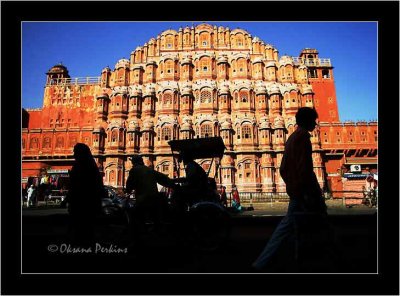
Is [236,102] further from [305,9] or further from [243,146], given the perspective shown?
[305,9]

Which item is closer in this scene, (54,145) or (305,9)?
(305,9)

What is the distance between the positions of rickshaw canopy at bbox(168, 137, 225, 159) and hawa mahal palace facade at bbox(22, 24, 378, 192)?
21.1 meters

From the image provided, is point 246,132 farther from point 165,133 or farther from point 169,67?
point 169,67

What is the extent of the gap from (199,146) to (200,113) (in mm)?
24200

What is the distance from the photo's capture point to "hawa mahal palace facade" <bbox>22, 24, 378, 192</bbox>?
98.7ft

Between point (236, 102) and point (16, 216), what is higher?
point (236, 102)

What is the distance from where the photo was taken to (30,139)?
32594 millimetres

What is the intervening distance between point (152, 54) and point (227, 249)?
32934 mm

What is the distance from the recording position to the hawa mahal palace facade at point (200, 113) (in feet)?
98.7

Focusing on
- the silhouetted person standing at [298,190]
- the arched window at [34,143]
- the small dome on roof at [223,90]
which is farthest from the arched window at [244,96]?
the silhouetted person standing at [298,190]

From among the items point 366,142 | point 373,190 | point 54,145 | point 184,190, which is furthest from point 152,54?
point 184,190

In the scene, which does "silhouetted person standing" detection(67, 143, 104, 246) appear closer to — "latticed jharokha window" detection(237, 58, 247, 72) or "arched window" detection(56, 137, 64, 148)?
"latticed jharokha window" detection(237, 58, 247, 72)

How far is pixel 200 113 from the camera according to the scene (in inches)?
1233

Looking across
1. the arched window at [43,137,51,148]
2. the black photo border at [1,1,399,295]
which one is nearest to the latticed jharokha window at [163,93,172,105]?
the arched window at [43,137,51,148]
